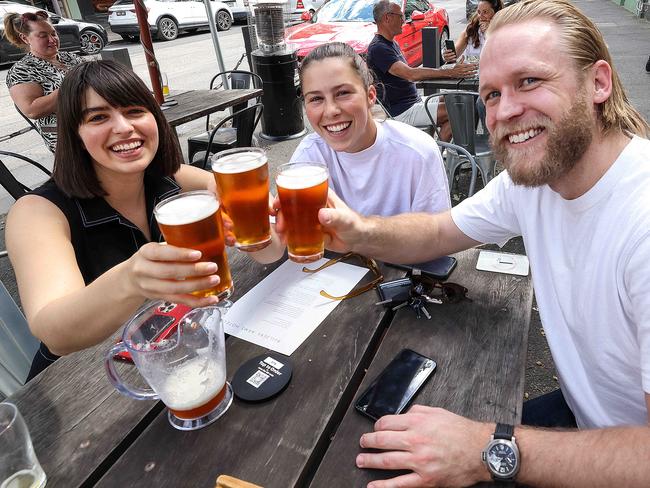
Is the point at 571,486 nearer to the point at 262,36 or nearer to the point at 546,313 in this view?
the point at 546,313

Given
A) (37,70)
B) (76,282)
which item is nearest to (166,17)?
(37,70)

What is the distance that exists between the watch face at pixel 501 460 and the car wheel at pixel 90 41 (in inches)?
712

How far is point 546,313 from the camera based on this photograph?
1.40 m

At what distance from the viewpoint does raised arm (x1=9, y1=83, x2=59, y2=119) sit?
4116 millimetres

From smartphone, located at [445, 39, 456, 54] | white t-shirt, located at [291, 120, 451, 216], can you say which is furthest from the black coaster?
smartphone, located at [445, 39, 456, 54]

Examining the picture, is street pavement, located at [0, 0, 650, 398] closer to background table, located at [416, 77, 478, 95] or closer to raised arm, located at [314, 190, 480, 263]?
raised arm, located at [314, 190, 480, 263]

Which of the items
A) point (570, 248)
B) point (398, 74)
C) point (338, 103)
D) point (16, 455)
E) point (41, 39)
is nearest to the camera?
point (16, 455)

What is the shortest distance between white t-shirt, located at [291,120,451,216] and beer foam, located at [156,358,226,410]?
4.71 ft

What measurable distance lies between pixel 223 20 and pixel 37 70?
15162 millimetres

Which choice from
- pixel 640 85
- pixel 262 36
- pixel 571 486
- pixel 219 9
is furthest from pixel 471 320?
pixel 219 9

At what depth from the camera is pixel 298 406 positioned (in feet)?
3.60

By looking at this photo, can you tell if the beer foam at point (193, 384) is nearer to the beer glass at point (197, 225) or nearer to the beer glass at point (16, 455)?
the beer glass at point (197, 225)

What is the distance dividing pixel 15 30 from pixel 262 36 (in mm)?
3078

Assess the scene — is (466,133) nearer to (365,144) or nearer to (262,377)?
(365,144)
